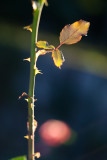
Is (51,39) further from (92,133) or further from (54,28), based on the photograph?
(92,133)

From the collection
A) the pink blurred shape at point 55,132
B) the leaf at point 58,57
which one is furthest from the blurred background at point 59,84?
the leaf at point 58,57

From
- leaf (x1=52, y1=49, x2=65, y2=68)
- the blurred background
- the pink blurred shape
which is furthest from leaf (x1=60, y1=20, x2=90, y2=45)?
the pink blurred shape

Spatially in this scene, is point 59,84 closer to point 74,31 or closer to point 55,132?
point 55,132

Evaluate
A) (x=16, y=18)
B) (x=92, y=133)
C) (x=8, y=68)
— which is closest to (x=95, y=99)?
(x=92, y=133)

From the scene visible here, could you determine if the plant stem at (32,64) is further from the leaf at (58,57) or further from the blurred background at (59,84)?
the blurred background at (59,84)

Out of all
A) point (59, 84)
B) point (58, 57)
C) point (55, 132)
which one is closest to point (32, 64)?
point (58, 57)
